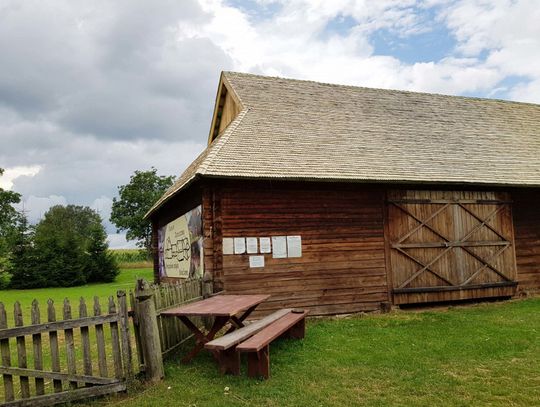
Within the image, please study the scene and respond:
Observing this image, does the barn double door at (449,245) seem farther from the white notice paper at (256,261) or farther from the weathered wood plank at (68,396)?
the weathered wood plank at (68,396)

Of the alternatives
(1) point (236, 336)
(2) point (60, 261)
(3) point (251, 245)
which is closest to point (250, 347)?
(1) point (236, 336)

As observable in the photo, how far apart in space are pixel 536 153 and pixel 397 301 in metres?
7.25

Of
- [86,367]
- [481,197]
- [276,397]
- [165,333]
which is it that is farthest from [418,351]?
[481,197]

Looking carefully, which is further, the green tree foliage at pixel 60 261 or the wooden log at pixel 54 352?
the green tree foliage at pixel 60 261

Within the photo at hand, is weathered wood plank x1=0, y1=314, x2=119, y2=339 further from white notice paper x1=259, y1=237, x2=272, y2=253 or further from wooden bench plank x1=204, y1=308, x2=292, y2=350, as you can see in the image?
white notice paper x1=259, y1=237, x2=272, y2=253

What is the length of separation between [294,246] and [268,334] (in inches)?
182

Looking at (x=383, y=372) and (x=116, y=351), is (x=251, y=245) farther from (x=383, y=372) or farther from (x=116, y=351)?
(x=116, y=351)

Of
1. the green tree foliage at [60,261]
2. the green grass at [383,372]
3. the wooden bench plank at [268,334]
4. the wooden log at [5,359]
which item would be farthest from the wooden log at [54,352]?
the green tree foliage at [60,261]

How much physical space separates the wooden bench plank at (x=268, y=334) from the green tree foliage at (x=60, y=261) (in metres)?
24.7

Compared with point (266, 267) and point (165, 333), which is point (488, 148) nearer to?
point (266, 267)

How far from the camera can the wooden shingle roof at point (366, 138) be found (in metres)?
10.9

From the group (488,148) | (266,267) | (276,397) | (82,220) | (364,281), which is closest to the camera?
(276,397)

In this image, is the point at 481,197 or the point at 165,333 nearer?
the point at 165,333

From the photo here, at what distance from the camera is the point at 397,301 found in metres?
11.5
